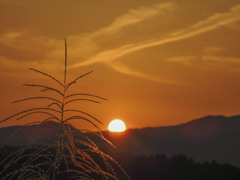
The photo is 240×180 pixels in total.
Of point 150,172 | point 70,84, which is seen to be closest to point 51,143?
point 70,84

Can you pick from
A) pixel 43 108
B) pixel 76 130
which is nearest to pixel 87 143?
pixel 76 130

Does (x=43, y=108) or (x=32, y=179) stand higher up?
(x=43, y=108)

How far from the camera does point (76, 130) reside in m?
4.16

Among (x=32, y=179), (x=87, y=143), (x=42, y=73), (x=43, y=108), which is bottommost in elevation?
(x=32, y=179)

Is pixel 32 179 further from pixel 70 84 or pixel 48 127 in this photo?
pixel 70 84

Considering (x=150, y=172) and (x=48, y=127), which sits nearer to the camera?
(x=48, y=127)

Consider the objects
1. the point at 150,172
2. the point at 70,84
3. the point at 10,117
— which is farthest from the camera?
the point at 150,172

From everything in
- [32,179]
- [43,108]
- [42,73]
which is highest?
[42,73]

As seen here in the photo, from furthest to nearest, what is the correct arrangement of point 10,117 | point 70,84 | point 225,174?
point 225,174
point 70,84
point 10,117

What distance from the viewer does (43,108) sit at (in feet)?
13.8

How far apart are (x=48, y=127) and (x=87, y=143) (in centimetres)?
53

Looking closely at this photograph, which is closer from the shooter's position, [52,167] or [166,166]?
[52,167]

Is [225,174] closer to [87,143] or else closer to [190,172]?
[190,172]

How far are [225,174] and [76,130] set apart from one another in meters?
36.2
